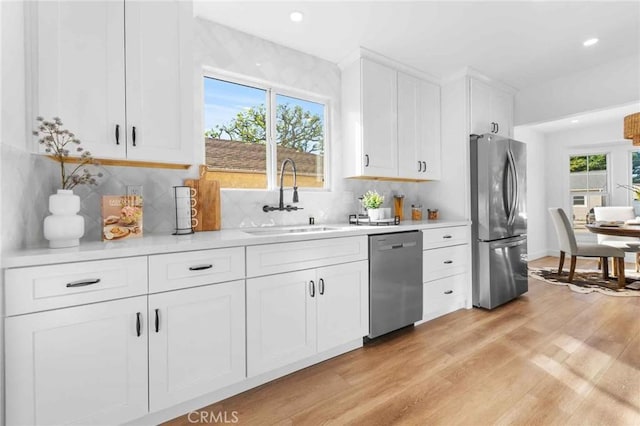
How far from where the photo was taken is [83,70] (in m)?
1.54

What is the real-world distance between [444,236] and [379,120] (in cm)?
128

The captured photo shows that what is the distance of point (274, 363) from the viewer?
1802 millimetres

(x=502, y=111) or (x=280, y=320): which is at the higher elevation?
(x=502, y=111)

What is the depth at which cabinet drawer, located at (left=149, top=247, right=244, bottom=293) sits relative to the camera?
4.75ft

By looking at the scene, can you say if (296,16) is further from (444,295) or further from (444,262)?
(444,295)

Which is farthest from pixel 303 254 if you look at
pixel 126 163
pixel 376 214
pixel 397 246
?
pixel 126 163

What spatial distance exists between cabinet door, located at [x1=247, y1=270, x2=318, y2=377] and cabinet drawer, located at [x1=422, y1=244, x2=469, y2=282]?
123 centimetres

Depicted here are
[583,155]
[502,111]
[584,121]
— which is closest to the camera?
[502,111]

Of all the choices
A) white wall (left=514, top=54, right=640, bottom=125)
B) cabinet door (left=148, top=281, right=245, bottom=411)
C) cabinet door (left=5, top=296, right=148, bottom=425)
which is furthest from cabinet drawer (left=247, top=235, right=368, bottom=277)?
white wall (left=514, top=54, right=640, bottom=125)

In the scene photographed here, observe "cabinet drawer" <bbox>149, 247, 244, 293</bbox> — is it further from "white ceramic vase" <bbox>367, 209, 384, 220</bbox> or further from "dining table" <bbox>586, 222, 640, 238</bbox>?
"dining table" <bbox>586, 222, 640, 238</bbox>

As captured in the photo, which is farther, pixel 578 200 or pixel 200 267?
pixel 578 200

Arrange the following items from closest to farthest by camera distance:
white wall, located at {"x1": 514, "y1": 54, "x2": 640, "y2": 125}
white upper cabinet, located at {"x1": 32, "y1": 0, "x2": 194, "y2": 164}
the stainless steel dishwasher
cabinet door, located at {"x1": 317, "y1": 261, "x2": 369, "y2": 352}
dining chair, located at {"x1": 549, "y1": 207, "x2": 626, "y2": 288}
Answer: white upper cabinet, located at {"x1": 32, "y1": 0, "x2": 194, "y2": 164}, cabinet door, located at {"x1": 317, "y1": 261, "x2": 369, "y2": 352}, the stainless steel dishwasher, white wall, located at {"x1": 514, "y1": 54, "x2": 640, "y2": 125}, dining chair, located at {"x1": 549, "y1": 207, "x2": 626, "y2": 288}

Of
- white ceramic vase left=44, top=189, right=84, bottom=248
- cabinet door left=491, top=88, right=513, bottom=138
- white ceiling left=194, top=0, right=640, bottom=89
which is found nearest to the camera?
white ceramic vase left=44, top=189, right=84, bottom=248

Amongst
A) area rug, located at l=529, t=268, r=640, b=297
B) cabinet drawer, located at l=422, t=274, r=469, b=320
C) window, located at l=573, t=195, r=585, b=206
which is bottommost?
area rug, located at l=529, t=268, r=640, b=297
